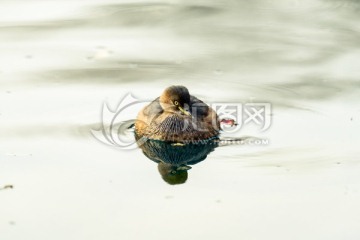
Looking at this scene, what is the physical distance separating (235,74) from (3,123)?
2.74 m

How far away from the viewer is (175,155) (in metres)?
9.09

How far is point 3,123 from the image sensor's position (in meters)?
9.30

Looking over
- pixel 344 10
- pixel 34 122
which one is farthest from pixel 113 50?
pixel 344 10

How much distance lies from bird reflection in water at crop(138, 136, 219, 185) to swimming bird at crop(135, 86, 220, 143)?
0.23 ft

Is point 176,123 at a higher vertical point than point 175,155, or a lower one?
higher

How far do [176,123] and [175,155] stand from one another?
528 mm

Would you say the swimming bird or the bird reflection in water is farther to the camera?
the swimming bird

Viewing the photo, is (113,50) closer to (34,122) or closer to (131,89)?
(131,89)

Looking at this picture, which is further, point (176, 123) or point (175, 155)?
point (176, 123)

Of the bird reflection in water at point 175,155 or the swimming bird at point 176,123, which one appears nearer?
the bird reflection in water at point 175,155

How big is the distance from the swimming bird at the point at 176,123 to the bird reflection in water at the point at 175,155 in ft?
0.23

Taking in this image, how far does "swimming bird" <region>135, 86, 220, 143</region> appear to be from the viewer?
9.38 metres

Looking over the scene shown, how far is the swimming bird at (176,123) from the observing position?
938cm

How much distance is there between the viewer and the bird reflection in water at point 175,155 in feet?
27.6
